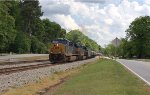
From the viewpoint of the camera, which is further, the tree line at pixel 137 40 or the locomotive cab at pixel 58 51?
the tree line at pixel 137 40

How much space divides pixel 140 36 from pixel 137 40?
2.89 m

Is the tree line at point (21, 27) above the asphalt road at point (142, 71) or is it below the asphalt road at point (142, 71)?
above

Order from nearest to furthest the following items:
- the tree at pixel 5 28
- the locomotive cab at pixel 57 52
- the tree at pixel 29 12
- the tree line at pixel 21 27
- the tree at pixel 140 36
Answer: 1. the locomotive cab at pixel 57 52
2. the tree at pixel 5 28
3. the tree line at pixel 21 27
4. the tree at pixel 29 12
5. the tree at pixel 140 36

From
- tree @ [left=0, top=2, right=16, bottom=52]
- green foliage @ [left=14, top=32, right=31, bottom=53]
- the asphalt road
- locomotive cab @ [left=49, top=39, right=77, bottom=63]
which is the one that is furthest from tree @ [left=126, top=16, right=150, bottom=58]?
the asphalt road

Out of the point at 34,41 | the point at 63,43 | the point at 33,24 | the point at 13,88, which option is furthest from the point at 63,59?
the point at 33,24

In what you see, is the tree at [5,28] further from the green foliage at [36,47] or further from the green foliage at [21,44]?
the green foliage at [36,47]

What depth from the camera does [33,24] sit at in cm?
17075

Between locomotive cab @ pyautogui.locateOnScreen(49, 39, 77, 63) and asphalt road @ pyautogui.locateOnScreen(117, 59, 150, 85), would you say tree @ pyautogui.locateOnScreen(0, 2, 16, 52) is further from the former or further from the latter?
asphalt road @ pyautogui.locateOnScreen(117, 59, 150, 85)

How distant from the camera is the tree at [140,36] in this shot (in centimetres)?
17075

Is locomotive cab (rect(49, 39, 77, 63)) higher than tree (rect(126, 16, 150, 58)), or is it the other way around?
tree (rect(126, 16, 150, 58))

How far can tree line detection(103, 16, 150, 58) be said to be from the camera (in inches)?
6732

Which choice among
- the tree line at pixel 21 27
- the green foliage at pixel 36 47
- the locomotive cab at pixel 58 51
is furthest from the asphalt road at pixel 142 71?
the green foliage at pixel 36 47

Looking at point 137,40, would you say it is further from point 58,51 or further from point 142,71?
point 142,71

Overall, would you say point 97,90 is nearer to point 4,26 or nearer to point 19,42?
point 4,26
